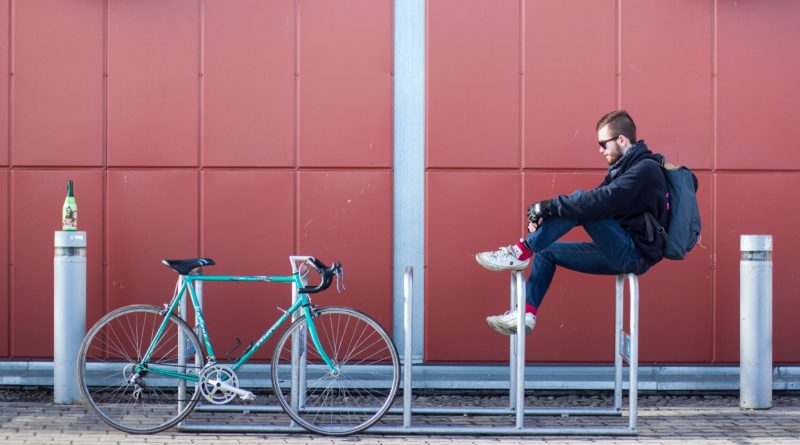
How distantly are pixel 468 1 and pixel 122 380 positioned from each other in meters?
3.80

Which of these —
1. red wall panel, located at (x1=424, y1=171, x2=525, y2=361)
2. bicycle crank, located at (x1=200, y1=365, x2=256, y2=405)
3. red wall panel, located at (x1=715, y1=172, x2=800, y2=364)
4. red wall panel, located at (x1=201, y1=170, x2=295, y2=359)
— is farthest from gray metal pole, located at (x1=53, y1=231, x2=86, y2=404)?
red wall panel, located at (x1=715, y1=172, x2=800, y2=364)

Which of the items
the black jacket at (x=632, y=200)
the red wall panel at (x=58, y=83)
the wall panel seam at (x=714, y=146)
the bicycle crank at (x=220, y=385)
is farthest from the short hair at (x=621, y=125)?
the red wall panel at (x=58, y=83)

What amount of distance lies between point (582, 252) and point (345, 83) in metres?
2.48

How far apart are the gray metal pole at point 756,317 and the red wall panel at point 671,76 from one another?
0.98 m

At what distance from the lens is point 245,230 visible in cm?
803

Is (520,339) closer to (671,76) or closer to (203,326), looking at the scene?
(203,326)

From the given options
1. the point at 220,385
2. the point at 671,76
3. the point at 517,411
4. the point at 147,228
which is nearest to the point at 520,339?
the point at 517,411

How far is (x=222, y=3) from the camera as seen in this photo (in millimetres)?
8031

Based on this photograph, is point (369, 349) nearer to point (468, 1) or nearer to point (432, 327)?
point (432, 327)

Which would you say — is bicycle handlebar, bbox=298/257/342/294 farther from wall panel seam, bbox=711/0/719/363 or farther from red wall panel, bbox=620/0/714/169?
wall panel seam, bbox=711/0/719/363

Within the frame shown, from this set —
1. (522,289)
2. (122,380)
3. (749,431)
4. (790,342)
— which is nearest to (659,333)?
(790,342)

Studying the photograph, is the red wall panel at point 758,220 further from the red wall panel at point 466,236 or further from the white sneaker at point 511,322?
the white sneaker at point 511,322

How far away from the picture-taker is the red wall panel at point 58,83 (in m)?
8.02

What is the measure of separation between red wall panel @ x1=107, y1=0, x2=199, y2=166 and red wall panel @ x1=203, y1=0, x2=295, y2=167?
0.13m
